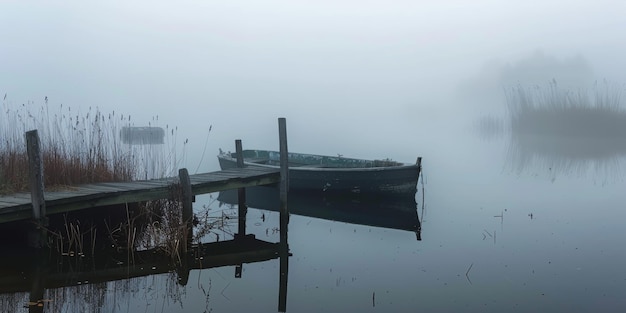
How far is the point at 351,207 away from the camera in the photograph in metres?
11.4

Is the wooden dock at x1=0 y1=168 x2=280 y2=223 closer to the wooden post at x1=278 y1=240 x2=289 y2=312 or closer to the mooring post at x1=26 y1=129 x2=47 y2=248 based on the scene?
the mooring post at x1=26 y1=129 x2=47 y2=248

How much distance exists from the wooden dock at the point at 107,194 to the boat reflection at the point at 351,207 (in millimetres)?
2314

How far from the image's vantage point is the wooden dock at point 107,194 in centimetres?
640

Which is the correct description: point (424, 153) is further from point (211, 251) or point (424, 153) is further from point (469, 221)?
point (211, 251)

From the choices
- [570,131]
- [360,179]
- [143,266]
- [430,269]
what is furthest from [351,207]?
[570,131]

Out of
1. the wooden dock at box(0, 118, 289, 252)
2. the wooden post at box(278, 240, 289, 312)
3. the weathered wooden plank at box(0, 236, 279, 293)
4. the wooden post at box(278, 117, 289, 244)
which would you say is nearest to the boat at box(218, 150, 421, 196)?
the wooden post at box(278, 117, 289, 244)

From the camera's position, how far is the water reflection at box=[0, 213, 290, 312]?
5.45 meters

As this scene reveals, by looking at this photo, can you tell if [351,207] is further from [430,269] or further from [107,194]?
[107,194]

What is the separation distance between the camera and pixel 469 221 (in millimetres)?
10367

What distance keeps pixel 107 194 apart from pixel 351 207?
5.55m

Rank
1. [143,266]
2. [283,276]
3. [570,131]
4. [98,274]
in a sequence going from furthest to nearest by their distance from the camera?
1. [570,131]
2. [283,276]
3. [143,266]
4. [98,274]

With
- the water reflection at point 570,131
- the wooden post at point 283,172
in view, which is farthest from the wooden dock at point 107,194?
the water reflection at point 570,131

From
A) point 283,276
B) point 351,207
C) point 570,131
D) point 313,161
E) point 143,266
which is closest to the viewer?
point 143,266

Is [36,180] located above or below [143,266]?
above
